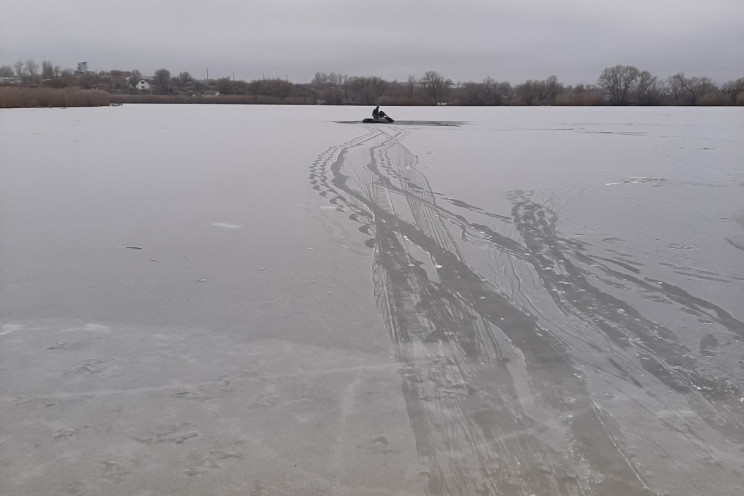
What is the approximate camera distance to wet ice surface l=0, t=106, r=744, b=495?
7.79 feet

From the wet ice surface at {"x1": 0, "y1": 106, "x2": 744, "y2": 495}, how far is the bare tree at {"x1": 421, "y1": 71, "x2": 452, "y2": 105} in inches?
2651

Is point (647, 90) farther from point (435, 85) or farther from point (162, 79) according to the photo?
point (162, 79)

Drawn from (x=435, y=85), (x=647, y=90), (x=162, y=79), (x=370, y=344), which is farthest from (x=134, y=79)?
(x=370, y=344)

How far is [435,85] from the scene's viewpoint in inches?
2921

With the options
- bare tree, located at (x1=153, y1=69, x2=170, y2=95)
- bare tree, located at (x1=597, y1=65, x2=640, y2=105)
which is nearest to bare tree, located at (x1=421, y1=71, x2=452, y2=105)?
bare tree, located at (x1=597, y1=65, x2=640, y2=105)

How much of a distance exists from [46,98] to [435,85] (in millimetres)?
47365

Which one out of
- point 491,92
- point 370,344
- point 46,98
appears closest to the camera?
point 370,344

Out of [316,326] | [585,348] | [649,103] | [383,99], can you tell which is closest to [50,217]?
[316,326]

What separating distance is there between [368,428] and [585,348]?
55.4 inches

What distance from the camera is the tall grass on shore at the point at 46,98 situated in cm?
3322

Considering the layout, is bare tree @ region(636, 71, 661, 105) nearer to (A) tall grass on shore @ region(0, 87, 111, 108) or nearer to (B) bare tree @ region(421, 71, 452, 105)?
(B) bare tree @ region(421, 71, 452, 105)

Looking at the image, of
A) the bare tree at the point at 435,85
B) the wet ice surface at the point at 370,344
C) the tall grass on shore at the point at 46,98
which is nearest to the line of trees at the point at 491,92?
the bare tree at the point at 435,85

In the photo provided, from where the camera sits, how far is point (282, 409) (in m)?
2.76

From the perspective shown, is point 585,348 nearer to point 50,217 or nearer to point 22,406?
point 22,406
